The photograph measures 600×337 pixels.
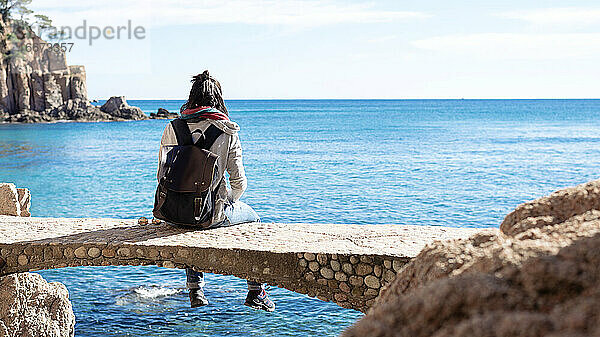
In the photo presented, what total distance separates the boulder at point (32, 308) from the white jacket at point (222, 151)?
194cm

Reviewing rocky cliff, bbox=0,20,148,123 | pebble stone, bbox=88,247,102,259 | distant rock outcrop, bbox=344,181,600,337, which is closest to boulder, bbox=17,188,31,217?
pebble stone, bbox=88,247,102,259

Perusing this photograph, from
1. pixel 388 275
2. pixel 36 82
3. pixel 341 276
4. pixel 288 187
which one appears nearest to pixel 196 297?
pixel 341 276

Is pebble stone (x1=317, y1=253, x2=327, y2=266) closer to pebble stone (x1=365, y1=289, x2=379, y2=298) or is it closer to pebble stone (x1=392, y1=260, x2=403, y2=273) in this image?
pebble stone (x1=365, y1=289, x2=379, y2=298)

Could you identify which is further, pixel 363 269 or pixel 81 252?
pixel 81 252

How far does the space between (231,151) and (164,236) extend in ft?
3.56

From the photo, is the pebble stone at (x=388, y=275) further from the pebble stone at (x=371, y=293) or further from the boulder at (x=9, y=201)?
the boulder at (x=9, y=201)

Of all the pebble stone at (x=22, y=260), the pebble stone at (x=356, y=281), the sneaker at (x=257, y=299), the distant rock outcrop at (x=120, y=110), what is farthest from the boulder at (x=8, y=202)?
the distant rock outcrop at (x=120, y=110)

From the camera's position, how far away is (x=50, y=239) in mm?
6312

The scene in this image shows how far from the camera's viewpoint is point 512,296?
1.42m

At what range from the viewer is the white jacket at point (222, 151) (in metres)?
6.11

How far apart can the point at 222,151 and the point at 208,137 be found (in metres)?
0.19

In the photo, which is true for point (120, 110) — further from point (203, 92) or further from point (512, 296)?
point (512, 296)

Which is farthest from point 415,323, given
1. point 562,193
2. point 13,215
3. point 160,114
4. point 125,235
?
point 160,114

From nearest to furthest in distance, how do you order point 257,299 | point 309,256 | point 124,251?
point 309,256, point 124,251, point 257,299
